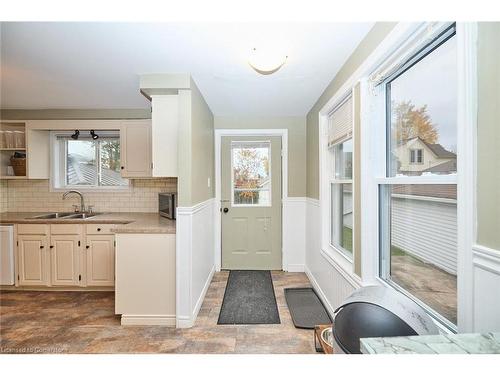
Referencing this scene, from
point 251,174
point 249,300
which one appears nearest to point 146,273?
point 249,300

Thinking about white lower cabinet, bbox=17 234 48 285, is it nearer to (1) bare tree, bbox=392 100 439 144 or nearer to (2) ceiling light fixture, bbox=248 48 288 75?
(2) ceiling light fixture, bbox=248 48 288 75

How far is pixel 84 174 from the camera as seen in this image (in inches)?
144

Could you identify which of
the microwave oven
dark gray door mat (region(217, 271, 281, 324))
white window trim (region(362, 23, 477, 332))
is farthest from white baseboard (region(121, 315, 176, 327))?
white window trim (region(362, 23, 477, 332))

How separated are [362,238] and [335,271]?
27.1 inches

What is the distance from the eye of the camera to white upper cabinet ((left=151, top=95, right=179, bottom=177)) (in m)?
2.41

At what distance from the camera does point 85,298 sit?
2.91m

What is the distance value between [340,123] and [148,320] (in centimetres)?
257

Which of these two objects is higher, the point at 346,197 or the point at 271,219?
the point at 346,197

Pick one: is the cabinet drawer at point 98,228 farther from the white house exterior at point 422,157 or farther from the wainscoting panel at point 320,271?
the white house exterior at point 422,157

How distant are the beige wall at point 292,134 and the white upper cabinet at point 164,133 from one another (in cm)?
133

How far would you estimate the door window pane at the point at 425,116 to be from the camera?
3.84 ft

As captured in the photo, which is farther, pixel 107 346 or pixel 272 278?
pixel 272 278
